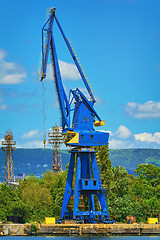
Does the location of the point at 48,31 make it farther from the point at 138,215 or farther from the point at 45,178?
the point at 45,178

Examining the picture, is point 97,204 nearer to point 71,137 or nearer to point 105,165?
point 105,165

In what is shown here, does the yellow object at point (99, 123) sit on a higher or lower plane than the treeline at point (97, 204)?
higher

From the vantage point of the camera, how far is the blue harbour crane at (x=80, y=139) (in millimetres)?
103188

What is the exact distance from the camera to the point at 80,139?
340 ft

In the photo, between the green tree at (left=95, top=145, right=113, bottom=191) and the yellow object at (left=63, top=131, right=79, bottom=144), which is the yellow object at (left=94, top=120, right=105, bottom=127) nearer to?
the yellow object at (left=63, top=131, right=79, bottom=144)

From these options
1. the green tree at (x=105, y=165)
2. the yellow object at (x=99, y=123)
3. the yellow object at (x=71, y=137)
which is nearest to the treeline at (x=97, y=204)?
the green tree at (x=105, y=165)

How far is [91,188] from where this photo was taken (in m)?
103

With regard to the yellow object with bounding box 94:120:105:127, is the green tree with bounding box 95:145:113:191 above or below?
below

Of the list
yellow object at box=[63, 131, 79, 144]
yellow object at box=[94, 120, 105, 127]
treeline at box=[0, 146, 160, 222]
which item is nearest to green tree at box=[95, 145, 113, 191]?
treeline at box=[0, 146, 160, 222]

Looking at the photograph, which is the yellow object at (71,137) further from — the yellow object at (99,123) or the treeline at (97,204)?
the treeline at (97,204)

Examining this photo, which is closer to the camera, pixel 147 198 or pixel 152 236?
pixel 152 236

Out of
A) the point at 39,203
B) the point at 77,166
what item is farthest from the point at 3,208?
the point at 77,166

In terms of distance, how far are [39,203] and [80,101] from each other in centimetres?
2467

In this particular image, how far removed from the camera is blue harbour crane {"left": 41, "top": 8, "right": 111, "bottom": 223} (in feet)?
339
